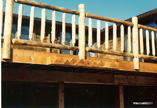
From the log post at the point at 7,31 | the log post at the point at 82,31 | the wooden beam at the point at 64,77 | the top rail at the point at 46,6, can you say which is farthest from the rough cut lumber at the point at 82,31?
the log post at the point at 7,31

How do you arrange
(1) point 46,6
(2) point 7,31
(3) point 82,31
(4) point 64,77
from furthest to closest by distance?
(4) point 64,77 → (3) point 82,31 → (1) point 46,6 → (2) point 7,31

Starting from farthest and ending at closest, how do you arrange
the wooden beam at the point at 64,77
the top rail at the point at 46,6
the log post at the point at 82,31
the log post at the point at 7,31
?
the wooden beam at the point at 64,77 → the log post at the point at 82,31 → the top rail at the point at 46,6 → the log post at the point at 7,31

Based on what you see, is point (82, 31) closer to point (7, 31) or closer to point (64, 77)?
point (64, 77)

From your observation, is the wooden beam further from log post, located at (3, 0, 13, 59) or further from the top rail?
the top rail

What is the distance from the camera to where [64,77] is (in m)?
6.92

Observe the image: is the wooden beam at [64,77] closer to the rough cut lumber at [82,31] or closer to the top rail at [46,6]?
the rough cut lumber at [82,31]

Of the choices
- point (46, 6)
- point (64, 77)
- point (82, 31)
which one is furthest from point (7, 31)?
point (64, 77)

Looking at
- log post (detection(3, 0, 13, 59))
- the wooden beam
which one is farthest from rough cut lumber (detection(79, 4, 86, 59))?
log post (detection(3, 0, 13, 59))

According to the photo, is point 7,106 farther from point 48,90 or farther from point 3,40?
point 3,40

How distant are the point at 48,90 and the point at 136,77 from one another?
122 inches

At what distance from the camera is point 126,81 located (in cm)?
826

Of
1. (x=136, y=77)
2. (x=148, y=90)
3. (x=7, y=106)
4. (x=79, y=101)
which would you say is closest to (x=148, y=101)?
(x=148, y=90)

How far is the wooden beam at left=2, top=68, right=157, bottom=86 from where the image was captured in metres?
6.19

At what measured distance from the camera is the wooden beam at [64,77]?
619cm
